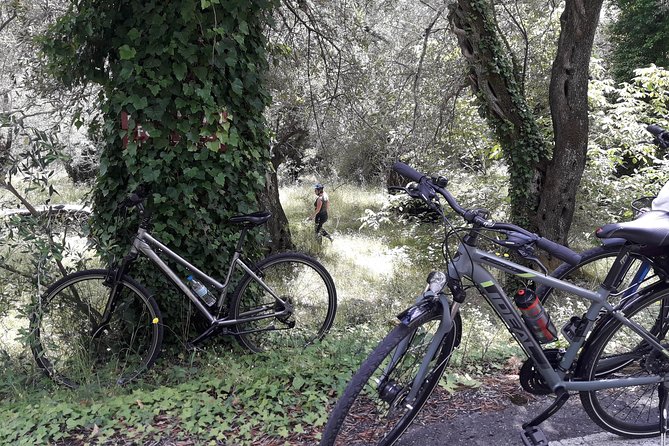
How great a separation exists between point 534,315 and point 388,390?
30.4 inches

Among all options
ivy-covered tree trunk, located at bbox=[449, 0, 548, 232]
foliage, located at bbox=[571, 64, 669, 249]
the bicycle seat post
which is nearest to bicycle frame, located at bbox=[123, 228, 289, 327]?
the bicycle seat post

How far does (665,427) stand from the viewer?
2.58 metres

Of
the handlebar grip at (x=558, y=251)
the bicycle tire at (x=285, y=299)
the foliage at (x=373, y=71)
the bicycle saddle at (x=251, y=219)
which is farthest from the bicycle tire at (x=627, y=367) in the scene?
the foliage at (x=373, y=71)

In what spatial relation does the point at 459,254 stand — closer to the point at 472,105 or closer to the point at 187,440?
the point at 187,440

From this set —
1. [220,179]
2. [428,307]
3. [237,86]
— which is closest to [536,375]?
[428,307]

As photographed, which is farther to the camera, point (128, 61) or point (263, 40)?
point (263, 40)

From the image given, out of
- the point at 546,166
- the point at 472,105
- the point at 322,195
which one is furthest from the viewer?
the point at 322,195

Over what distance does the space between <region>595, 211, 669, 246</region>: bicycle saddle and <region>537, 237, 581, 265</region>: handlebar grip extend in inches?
9.1

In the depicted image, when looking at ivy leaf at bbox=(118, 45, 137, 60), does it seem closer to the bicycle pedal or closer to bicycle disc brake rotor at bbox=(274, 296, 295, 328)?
bicycle disc brake rotor at bbox=(274, 296, 295, 328)

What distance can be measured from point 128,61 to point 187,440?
265cm

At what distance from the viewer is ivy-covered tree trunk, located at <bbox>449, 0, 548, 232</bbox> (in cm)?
713

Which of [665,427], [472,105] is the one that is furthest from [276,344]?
[472,105]

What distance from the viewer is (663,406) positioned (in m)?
2.58

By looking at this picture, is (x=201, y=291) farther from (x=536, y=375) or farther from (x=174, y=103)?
(x=536, y=375)
